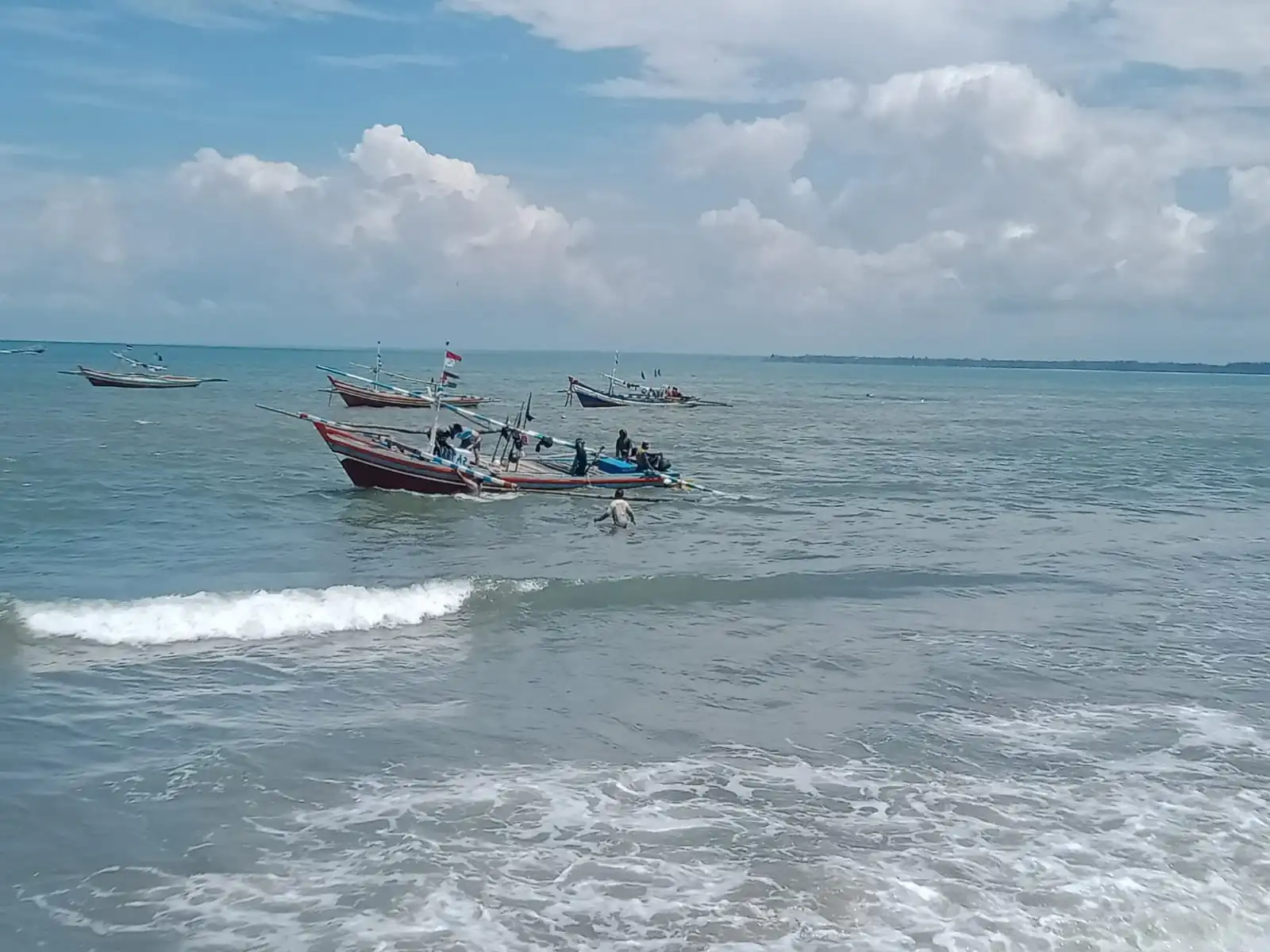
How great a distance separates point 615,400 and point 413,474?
153 ft

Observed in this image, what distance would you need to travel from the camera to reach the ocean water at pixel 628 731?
30.3ft

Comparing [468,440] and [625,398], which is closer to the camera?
[468,440]

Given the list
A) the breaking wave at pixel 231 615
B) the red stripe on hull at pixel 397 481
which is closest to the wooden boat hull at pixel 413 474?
the red stripe on hull at pixel 397 481

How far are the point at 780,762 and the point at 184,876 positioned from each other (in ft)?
20.8

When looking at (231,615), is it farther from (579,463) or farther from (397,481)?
(579,463)

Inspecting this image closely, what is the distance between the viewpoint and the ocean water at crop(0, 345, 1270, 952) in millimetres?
9234

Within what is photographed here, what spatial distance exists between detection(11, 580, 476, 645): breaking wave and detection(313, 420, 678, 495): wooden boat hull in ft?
39.9

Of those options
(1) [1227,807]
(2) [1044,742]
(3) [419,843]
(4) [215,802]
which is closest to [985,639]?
(2) [1044,742]

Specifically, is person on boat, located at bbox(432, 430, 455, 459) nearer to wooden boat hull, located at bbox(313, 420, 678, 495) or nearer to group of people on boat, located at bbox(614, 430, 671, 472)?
wooden boat hull, located at bbox(313, 420, 678, 495)

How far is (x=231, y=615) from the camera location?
1812 cm

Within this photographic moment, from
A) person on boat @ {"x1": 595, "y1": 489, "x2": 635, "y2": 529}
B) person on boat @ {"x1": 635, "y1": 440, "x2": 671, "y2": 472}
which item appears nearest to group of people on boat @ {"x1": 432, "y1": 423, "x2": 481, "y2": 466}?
person on boat @ {"x1": 635, "y1": 440, "x2": 671, "y2": 472}

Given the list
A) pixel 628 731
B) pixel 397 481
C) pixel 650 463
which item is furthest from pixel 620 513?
pixel 628 731

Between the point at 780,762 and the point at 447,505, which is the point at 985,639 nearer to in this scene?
the point at 780,762

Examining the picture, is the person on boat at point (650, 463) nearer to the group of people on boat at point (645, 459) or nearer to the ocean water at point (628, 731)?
the group of people on boat at point (645, 459)
